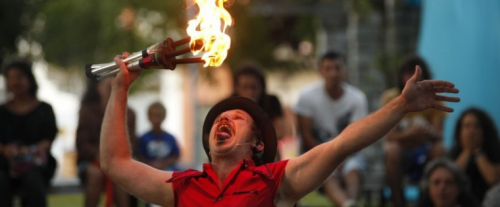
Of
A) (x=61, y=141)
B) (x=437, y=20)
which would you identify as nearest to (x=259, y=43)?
(x=61, y=141)

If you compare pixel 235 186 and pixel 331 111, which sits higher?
pixel 331 111

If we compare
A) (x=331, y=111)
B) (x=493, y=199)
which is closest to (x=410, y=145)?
(x=331, y=111)

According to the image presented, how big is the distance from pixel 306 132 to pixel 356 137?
18.0 feet

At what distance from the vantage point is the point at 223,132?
20.7 ft

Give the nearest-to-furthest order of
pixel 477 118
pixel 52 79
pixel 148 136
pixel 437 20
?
pixel 477 118, pixel 148 136, pixel 437 20, pixel 52 79

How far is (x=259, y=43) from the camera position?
27.1 meters

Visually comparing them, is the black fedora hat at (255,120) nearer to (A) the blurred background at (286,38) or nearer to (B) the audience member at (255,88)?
(B) the audience member at (255,88)

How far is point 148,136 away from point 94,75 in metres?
5.48

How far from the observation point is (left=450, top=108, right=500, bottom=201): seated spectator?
34.1ft

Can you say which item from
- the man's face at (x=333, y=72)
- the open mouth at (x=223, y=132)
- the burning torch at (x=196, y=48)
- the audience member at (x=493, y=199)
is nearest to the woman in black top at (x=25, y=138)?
the man's face at (x=333, y=72)

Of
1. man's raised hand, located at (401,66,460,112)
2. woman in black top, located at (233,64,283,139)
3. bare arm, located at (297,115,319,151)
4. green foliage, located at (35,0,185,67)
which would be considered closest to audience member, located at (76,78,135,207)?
woman in black top, located at (233,64,283,139)

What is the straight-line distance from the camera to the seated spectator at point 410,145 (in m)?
11.1

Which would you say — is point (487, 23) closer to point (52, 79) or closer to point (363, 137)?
point (363, 137)

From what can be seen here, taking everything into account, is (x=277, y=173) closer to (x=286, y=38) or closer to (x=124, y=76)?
(x=124, y=76)
